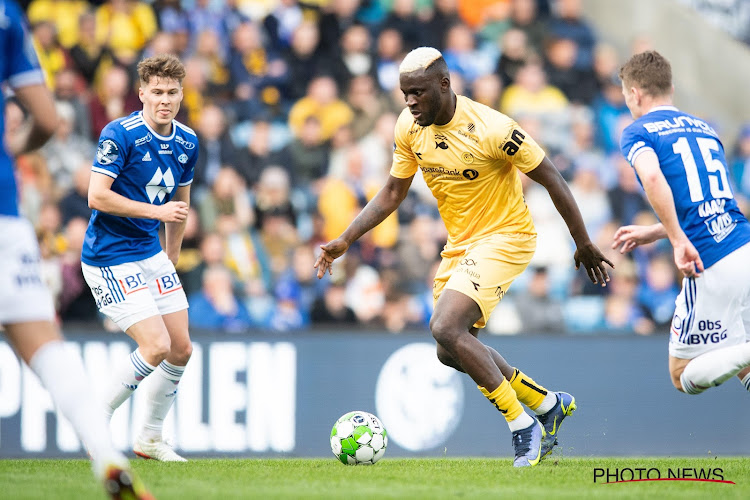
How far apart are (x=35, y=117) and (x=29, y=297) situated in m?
0.82

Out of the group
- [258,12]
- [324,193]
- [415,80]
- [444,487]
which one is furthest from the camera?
[258,12]

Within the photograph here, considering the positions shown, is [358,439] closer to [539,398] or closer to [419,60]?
[539,398]

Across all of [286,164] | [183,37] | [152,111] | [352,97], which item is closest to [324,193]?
[286,164]

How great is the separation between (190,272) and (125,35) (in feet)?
11.6

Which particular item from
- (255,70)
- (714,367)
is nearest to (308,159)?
(255,70)

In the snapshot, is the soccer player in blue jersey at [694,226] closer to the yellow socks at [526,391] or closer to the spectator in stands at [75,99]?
the yellow socks at [526,391]

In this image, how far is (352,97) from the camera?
12.1 metres

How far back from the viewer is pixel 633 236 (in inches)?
235

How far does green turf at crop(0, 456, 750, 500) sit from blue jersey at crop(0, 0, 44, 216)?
1814 mm

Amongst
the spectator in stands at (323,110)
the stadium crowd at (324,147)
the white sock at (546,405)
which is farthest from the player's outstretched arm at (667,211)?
the spectator in stands at (323,110)

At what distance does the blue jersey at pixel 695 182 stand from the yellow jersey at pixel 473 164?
2.82ft

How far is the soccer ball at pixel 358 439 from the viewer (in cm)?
692

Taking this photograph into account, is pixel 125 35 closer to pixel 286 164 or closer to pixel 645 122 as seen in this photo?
pixel 286 164

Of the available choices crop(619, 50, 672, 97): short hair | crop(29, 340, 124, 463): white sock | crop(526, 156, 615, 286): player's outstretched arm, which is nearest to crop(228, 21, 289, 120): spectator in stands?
crop(526, 156, 615, 286): player's outstretched arm
